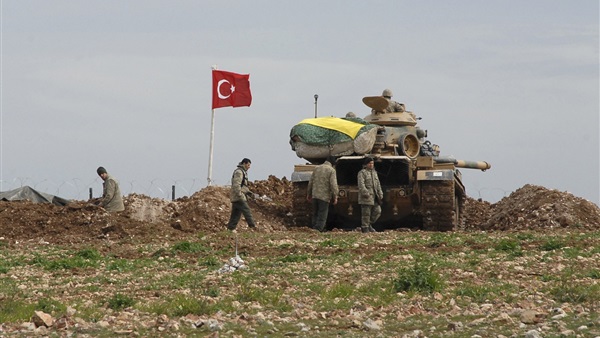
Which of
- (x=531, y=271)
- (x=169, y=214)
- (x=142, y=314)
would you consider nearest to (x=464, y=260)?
(x=531, y=271)

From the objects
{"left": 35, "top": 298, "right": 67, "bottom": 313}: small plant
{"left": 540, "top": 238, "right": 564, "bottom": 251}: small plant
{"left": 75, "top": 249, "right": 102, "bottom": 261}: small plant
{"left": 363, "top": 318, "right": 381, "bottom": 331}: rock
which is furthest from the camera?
{"left": 75, "top": 249, "right": 102, "bottom": 261}: small plant

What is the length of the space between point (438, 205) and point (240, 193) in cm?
474

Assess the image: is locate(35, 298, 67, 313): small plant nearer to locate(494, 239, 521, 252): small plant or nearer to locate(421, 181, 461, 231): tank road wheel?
locate(494, 239, 521, 252): small plant

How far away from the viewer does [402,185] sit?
2877 centimetres

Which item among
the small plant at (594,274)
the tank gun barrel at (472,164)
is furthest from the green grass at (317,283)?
the tank gun barrel at (472,164)

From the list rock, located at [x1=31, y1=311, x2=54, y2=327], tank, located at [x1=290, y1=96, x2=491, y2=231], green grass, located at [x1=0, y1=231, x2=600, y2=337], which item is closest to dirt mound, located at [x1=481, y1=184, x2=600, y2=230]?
tank, located at [x1=290, y1=96, x2=491, y2=231]

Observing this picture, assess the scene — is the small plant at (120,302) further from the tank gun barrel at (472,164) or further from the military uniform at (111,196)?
the tank gun barrel at (472,164)

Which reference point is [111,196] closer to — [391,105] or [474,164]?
[391,105]

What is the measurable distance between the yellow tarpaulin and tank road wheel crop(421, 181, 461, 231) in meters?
1.95

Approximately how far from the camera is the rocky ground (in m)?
24.2

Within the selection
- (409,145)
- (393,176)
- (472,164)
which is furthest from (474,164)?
(393,176)

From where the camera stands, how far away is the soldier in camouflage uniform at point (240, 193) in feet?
84.9

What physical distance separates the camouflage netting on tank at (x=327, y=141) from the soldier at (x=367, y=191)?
1349 mm

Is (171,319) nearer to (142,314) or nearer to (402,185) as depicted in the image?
(142,314)
